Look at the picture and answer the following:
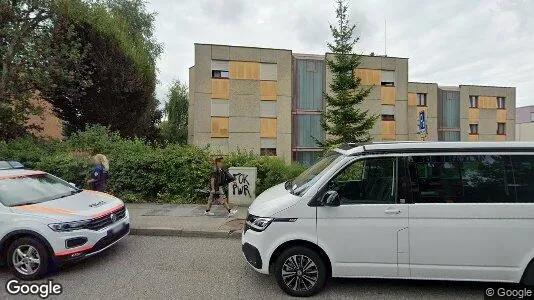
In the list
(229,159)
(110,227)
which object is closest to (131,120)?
(229,159)

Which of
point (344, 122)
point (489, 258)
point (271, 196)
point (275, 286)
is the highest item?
point (344, 122)

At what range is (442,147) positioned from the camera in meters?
4.09

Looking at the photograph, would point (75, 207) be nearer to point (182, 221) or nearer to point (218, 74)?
point (182, 221)

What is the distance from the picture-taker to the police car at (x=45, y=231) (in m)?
4.60

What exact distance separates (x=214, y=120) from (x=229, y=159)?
59.6 feet

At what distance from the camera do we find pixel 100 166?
7582 mm

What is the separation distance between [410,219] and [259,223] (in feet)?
6.11

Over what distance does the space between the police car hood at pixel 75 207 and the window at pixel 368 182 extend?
12.1 feet

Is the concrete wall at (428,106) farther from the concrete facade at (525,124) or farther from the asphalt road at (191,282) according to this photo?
the asphalt road at (191,282)

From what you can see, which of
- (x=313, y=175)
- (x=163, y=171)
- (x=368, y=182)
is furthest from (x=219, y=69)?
(x=368, y=182)

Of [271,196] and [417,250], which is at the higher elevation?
[271,196]

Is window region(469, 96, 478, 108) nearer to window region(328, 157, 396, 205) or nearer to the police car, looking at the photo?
window region(328, 157, 396, 205)

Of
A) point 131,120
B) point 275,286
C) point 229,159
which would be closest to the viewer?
point 275,286

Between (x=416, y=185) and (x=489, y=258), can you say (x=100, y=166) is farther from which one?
(x=489, y=258)
